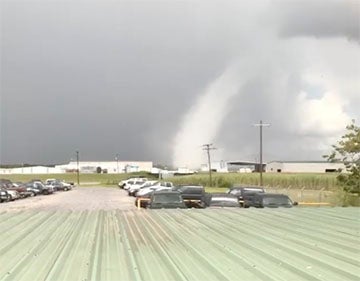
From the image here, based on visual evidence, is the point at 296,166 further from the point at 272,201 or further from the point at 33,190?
the point at 272,201

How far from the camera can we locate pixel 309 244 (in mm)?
8016

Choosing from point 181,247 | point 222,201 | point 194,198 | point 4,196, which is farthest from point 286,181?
point 181,247

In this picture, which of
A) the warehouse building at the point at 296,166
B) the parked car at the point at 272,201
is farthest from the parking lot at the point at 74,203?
the warehouse building at the point at 296,166

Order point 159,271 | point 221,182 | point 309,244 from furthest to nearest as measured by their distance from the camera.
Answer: point 221,182
point 309,244
point 159,271

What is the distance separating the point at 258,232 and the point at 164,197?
1274 cm

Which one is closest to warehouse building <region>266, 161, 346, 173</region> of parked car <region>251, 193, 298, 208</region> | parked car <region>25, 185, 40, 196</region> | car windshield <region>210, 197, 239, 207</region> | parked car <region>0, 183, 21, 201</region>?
parked car <region>25, 185, 40, 196</region>

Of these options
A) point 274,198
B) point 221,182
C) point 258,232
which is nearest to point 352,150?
point 274,198

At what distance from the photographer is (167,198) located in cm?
2167

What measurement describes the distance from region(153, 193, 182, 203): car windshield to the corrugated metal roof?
30.7ft

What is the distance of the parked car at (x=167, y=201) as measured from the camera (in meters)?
20.8

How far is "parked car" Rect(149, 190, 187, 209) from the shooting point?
20.8 meters

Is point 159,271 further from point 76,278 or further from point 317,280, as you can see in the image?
point 317,280

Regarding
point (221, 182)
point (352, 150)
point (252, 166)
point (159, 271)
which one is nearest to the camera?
point (159, 271)

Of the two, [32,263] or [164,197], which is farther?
[164,197]
